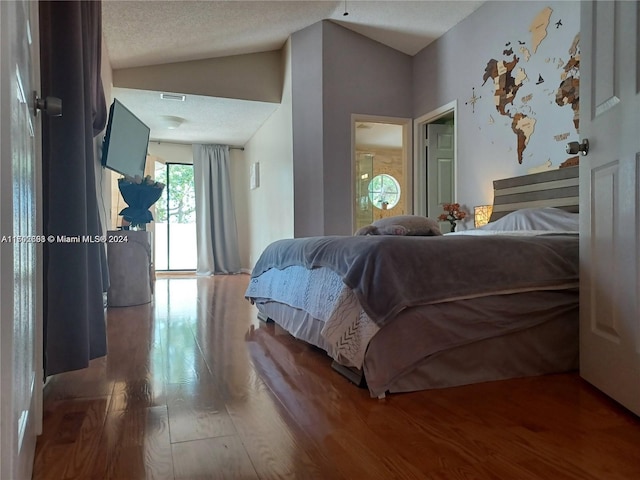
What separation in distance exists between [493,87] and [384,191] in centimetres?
461

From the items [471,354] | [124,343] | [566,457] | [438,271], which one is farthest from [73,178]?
[566,457]


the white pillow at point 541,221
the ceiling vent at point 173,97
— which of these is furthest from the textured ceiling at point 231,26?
the white pillow at point 541,221

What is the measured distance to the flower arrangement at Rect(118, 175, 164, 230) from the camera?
410 cm

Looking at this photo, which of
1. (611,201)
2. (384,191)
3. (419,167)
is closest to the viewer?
(611,201)

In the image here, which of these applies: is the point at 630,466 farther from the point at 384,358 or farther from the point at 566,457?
the point at 384,358

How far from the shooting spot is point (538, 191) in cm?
323

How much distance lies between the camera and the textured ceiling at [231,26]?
4055 mm

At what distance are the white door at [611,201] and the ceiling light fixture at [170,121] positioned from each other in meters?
5.57

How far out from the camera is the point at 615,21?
5.01 feet

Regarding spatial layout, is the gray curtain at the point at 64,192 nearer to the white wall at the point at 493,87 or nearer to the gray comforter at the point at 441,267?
the gray comforter at the point at 441,267

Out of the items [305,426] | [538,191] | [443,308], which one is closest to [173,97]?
[538,191]

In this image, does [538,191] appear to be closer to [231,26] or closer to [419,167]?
[419,167]

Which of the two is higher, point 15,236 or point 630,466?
Result: point 15,236

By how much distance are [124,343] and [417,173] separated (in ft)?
12.6
